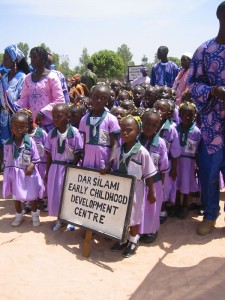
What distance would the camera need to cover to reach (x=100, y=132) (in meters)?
3.99

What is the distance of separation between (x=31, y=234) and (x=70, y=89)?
21.6 feet

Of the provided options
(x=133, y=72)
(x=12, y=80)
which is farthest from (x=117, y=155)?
(x=133, y=72)

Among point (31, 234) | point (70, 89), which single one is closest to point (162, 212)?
point (31, 234)

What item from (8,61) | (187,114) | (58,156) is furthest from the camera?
(8,61)

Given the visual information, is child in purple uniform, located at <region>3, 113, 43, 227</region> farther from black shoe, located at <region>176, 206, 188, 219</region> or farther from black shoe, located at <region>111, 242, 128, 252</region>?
black shoe, located at <region>176, 206, 188, 219</region>

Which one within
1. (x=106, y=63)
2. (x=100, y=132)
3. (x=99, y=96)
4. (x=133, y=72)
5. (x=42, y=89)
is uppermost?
(x=106, y=63)

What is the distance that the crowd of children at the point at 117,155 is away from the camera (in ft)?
12.4

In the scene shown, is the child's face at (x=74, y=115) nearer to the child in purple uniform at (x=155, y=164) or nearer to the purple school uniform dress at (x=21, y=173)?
the purple school uniform dress at (x=21, y=173)

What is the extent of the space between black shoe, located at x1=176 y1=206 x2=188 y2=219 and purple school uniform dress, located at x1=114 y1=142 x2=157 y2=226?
3.66ft

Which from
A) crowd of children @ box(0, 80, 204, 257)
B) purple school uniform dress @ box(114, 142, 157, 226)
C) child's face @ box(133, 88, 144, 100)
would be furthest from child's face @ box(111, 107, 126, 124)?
child's face @ box(133, 88, 144, 100)

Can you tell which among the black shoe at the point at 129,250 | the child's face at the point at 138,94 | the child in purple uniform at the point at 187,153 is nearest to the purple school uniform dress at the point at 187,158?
the child in purple uniform at the point at 187,153

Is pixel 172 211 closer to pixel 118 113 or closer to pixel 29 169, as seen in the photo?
pixel 118 113

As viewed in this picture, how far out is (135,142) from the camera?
375cm

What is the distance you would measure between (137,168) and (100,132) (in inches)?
24.6
